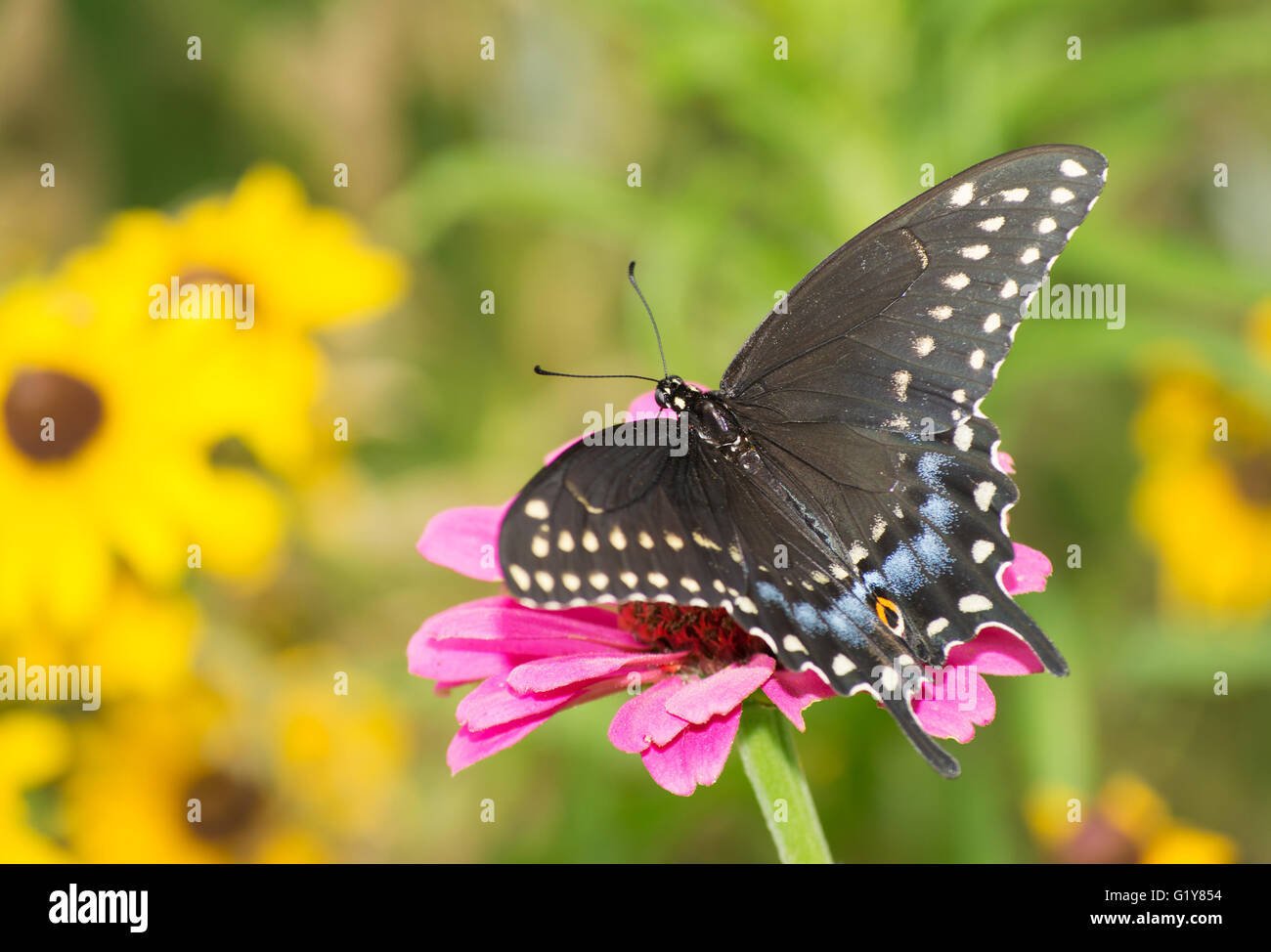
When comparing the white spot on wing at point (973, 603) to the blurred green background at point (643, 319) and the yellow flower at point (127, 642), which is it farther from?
the yellow flower at point (127, 642)

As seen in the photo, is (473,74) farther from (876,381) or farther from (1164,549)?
(876,381)

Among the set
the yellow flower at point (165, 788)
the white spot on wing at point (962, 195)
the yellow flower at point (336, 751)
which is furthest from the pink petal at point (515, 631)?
the yellow flower at point (165, 788)

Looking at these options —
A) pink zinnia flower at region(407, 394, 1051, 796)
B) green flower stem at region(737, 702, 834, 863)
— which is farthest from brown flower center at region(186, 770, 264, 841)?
green flower stem at region(737, 702, 834, 863)

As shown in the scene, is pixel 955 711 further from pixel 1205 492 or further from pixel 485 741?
pixel 1205 492

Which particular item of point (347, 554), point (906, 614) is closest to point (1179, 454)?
point (906, 614)

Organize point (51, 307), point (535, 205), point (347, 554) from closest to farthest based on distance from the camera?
point (51, 307) < point (535, 205) < point (347, 554)
